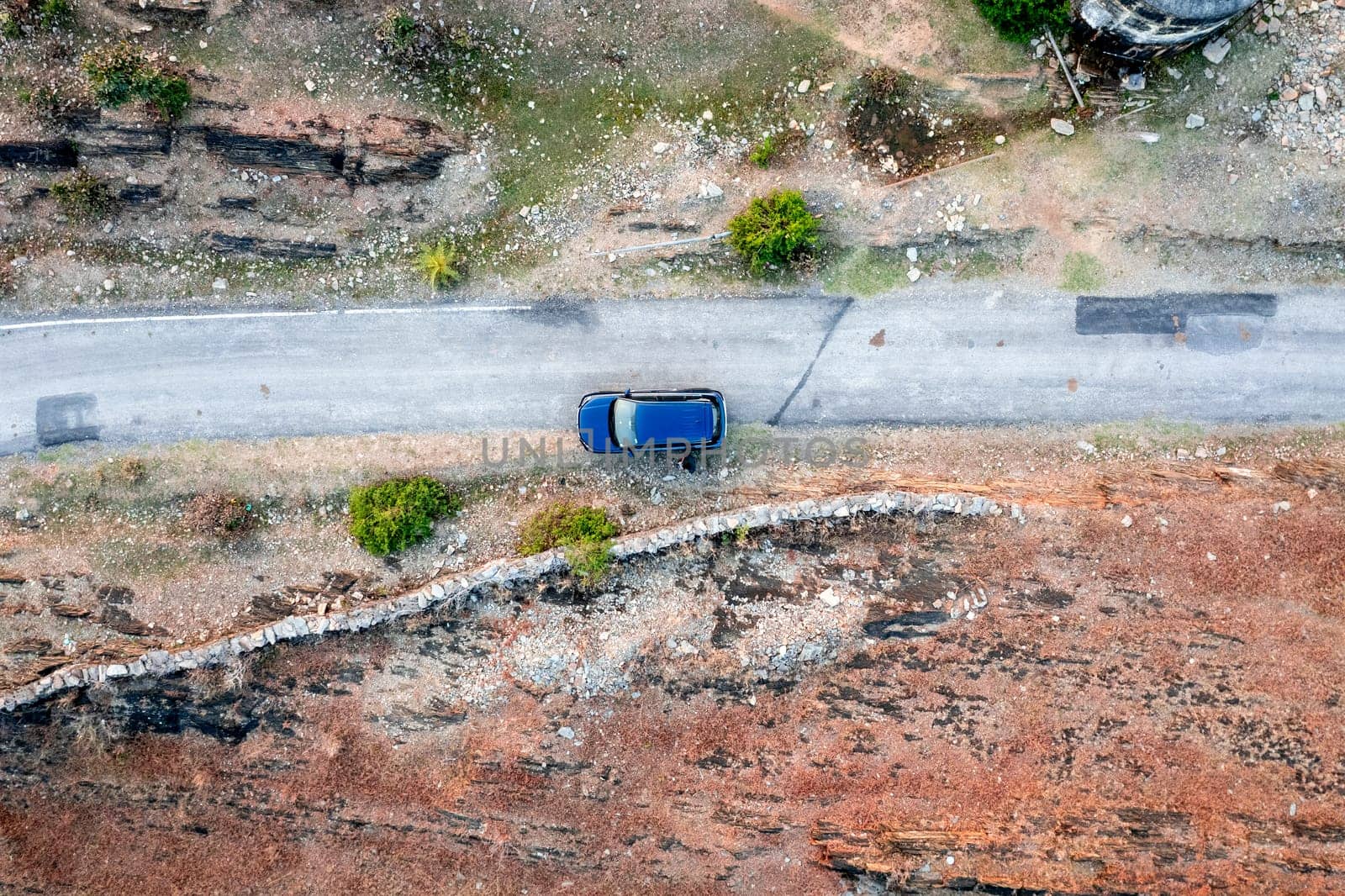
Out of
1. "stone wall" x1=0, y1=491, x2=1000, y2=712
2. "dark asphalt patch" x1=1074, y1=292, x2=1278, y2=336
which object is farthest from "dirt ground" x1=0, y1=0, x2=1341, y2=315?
"stone wall" x1=0, y1=491, x2=1000, y2=712

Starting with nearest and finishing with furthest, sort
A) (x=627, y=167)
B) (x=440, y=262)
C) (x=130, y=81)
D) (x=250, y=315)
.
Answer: (x=130, y=81), (x=440, y=262), (x=627, y=167), (x=250, y=315)

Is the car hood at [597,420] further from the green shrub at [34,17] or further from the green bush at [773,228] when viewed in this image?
the green shrub at [34,17]

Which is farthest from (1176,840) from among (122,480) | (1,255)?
(1,255)

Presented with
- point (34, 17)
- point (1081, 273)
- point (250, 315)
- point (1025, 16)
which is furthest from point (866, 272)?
point (34, 17)

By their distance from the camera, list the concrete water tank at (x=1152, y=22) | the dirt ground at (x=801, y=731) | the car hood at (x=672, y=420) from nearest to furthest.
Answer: the concrete water tank at (x=1152, y=22) < the dirt ground at (x=801, y=731) < the car hood at (x=672, y=420)

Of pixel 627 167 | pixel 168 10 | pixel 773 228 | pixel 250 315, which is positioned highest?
pixel 168 10

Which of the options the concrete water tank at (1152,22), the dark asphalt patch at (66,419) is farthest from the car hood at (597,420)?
the concrete water tank at (1152,22)

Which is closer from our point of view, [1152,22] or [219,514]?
[1152,22]

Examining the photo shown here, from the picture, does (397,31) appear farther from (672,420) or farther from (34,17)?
(672,420)

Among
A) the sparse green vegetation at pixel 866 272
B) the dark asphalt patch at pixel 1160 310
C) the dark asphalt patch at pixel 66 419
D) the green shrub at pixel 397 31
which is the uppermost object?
the green shrub at pixel 397 31
